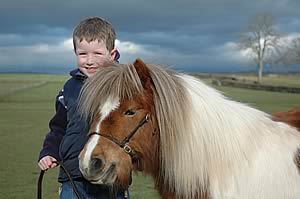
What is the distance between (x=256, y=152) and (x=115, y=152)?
Result: 3.58 ft

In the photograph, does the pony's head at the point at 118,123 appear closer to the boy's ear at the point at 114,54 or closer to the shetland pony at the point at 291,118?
the boy's ear at the point at 114,54

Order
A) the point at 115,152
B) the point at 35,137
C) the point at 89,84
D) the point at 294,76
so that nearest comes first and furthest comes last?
the point at 115,152
the point at 89,84
the point at 35,137
the point at 294,76

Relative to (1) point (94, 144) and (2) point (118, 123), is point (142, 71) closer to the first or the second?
(2) point (118, 123)

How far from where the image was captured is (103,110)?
3152 millimetres

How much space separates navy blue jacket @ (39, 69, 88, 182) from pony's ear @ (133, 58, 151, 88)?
679 millimetres

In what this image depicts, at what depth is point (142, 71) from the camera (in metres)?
3.25

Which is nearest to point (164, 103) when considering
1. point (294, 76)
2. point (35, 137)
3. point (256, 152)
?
point (256, 152)

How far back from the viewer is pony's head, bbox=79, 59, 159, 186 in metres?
3.03

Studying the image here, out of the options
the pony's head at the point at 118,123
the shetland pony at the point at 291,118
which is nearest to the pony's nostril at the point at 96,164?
the pony's head at the point at 118,123

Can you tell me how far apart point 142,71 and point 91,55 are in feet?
2.20

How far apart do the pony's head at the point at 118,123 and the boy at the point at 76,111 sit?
17.7 inches

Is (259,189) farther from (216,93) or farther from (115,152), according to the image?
(115,152)

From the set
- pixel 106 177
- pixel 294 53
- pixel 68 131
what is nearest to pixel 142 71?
pixel 106 177

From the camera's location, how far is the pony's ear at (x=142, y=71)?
3.25m
